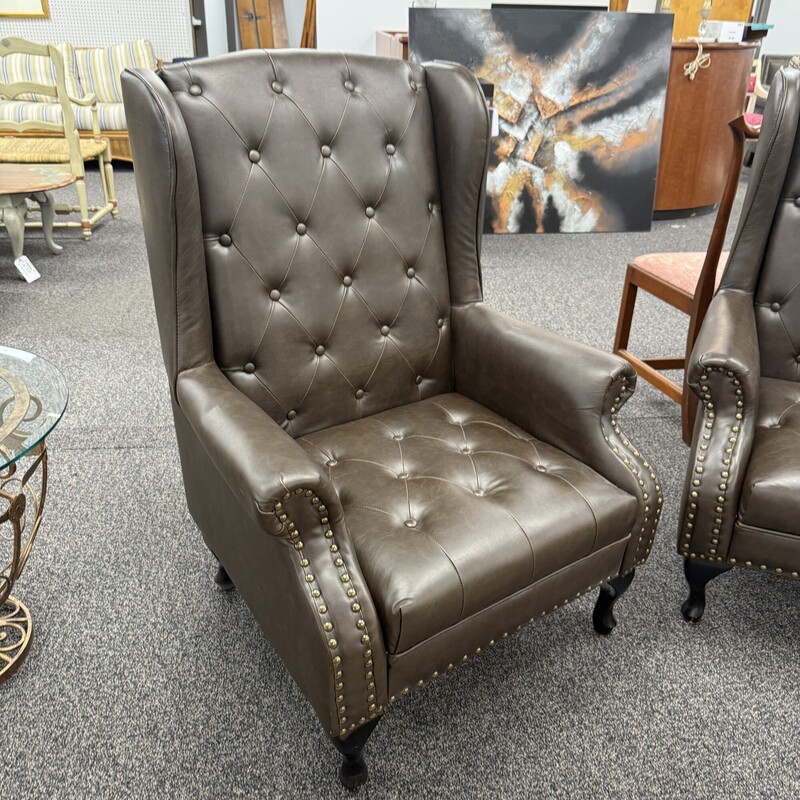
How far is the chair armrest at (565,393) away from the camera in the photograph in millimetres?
1405

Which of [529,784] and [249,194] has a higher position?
[249,194]

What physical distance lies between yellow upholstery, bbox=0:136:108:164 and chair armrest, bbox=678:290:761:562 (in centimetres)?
377

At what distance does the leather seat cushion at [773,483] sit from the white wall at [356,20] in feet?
14.8

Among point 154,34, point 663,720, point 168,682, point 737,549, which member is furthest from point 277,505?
point 154,34

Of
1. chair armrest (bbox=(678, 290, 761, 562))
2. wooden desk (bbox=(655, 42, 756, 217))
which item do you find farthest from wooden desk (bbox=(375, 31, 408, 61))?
chair armrest (bbox=(678, 290, 761, 562))

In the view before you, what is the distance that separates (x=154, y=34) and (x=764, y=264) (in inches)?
240

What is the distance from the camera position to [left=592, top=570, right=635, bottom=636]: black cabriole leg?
150 cm

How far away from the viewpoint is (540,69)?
3.82 meters

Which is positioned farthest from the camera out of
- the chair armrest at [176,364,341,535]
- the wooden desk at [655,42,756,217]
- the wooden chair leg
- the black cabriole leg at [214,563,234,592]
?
the wooden desk at [655,42,756,217]

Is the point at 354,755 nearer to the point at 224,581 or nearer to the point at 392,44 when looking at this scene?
the point at 224,581

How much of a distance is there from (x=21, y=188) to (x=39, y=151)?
2.78 ft

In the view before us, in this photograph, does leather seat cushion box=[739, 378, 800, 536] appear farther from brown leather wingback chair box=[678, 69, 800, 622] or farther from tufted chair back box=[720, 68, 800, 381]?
tufted chair back box=[720, 68, 800, 381]

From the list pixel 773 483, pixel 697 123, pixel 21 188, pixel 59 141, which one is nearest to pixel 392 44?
pixel 697 123

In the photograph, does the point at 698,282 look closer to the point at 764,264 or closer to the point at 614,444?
the point at 764,264
